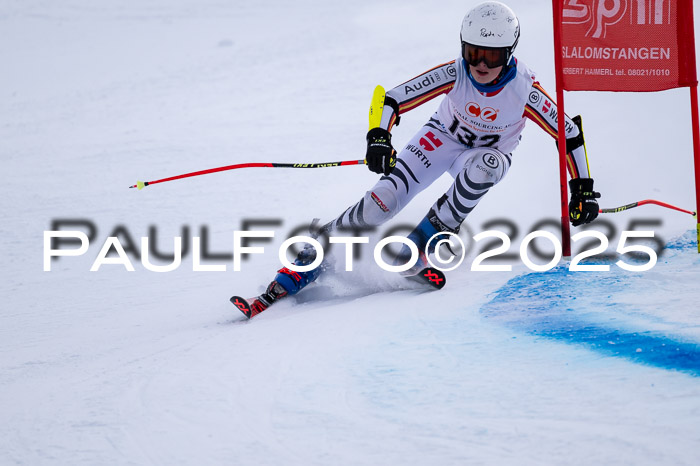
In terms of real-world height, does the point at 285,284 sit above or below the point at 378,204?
below

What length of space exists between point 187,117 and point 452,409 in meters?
7.76

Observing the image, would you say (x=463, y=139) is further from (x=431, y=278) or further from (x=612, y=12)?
(x=612, y=12)

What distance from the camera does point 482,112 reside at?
165 inches

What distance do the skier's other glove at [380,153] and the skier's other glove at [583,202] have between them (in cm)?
116

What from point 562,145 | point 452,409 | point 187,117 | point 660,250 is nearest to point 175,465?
point 452,409

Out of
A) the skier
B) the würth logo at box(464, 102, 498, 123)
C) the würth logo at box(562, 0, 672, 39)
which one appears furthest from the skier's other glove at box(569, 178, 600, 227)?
the würth logo at box(562, 0, 672, 39)

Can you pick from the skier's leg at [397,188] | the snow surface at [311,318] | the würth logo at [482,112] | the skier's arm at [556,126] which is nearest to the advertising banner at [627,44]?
the skier's arm at [556,126]

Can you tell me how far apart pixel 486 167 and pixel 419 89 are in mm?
600

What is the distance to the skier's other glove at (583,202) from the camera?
14.1ft

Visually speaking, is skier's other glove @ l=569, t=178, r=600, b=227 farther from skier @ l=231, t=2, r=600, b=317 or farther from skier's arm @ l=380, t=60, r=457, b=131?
skier's arm @ l=380, t=60, r=457, b=131

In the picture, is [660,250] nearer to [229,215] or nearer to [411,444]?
[411,444]

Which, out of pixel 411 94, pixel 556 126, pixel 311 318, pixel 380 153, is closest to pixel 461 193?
pixel 380 153

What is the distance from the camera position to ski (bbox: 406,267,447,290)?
157 inches

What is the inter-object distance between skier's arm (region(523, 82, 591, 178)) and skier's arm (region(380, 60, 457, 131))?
49 centimetres
